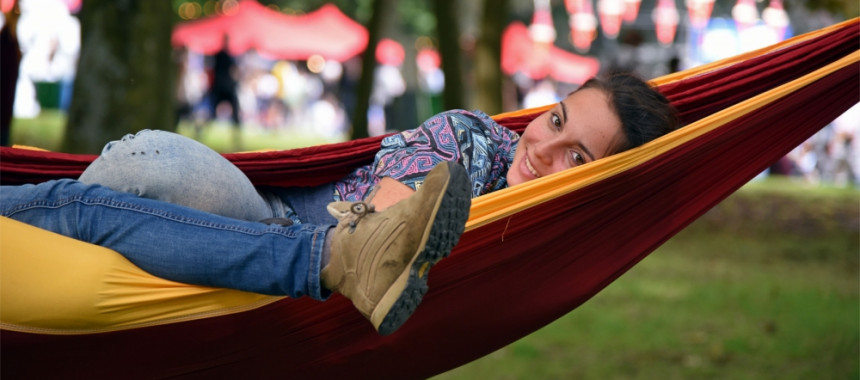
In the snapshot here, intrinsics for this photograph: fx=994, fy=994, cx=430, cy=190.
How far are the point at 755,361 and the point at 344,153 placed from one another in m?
2.17

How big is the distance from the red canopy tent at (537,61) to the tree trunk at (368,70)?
340 inches

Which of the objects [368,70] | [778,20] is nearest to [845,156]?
[778,20]

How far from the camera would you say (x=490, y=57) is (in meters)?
9.05

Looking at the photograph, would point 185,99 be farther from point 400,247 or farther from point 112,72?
point 400,247

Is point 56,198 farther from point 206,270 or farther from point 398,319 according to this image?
point 398,319

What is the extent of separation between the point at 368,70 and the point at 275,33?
7.02 meters

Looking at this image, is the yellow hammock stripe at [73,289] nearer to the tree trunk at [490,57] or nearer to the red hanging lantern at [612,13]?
the tree trunk at [490,57]

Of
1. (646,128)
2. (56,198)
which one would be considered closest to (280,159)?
(56,198)

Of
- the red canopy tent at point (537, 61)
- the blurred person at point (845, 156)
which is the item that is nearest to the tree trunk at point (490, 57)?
the blurred person at point (845, 156)

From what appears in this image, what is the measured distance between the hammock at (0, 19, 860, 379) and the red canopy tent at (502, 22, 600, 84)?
15.9m

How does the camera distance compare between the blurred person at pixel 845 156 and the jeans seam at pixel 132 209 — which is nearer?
the jeans seam at pixel 132 209

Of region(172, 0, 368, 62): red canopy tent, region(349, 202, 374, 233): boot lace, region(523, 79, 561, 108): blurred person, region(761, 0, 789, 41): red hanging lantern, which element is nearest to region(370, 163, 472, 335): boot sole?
region(349, 202, 374, 233): boot lace

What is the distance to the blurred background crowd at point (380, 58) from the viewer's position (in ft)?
39.4

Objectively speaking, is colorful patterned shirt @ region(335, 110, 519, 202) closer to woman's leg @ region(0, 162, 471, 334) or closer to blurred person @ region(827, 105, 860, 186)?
woman's leg @ region(0, 162, 471, 334)
